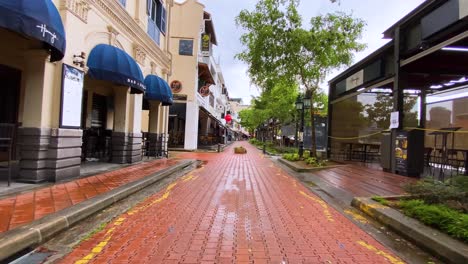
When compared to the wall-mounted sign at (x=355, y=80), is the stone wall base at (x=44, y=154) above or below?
below

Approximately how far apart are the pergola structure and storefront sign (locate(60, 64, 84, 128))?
1001 cm

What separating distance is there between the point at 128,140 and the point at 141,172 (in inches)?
118

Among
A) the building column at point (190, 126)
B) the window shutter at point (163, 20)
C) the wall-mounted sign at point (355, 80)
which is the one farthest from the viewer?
the building column at point (190, 126)

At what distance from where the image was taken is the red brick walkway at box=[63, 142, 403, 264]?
4.80 meters

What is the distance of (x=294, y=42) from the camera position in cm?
1802

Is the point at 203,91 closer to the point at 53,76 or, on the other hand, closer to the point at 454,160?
the point at 454,160

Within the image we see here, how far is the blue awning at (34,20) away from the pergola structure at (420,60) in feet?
31.1

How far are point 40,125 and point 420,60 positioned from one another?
11.9 metres

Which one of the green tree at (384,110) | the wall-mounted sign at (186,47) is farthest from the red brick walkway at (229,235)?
the wall-mounted sign at (186,47)

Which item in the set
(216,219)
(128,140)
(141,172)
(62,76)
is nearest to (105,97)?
(128,140)

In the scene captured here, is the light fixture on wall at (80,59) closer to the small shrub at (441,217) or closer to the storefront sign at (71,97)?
the storefront sign at (71,97)

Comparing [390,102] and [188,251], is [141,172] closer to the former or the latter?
[188,251]

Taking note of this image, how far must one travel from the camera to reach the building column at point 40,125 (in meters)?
8.79

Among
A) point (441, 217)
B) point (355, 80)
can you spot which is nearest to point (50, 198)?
point (441, 217)
